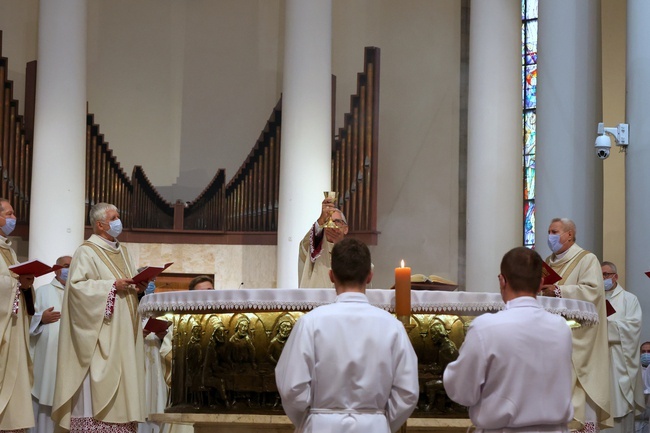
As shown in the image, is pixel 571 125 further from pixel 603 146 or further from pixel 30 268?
pixel 30 268

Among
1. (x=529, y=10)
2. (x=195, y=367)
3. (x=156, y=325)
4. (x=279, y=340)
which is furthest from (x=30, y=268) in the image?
(x=529, y=10)

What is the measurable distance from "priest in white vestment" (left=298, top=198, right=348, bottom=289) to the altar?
1.19m

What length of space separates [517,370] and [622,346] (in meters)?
5.80

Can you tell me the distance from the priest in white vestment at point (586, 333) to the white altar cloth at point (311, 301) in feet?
6.00

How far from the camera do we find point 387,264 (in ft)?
42.1

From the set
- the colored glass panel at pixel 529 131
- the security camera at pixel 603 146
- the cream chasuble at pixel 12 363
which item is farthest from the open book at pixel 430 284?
the colored glass panel at pixel 529 131

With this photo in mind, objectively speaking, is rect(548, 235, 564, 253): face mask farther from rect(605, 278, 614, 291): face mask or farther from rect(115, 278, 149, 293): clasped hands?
rect(115, 278, 149, 293): clasped hands

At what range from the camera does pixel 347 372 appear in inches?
170

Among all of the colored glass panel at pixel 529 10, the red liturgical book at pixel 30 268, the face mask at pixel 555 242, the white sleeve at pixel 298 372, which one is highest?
the colored glass panel at pixel 529 10

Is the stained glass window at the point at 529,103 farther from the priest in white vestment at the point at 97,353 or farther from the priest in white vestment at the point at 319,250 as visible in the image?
the priest in white vestment at the point at 97,353

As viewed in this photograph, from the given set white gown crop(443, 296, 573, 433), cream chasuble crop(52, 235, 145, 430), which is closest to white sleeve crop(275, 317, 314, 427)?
white gown crop(443, 296, 573, 433)

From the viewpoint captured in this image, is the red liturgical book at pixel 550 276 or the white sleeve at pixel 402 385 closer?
the white sleeve at pixel 402 385

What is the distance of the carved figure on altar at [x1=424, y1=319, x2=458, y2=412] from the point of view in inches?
245

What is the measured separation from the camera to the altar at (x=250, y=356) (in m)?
6.12
